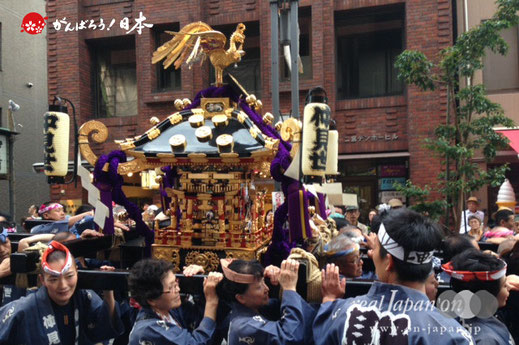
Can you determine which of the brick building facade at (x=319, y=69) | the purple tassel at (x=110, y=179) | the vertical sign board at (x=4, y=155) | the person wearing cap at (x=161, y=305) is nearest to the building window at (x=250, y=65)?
the brick building facade at (x=319, y=69)

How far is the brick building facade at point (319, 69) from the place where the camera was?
9.69 meters

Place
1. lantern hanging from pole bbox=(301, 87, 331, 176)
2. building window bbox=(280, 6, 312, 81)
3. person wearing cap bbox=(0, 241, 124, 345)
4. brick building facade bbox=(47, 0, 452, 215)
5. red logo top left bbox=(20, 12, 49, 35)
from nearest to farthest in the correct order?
person wearing cap bbox=(0, 241, 124, 345) < lantern hanging from pole bbox=(301, 87, 331, 176) < red logo top left bbox=(20, 12, 49, 35) < brick building facade bbox=(47, 0, 452, 215) < building window bbox=(280, 6, 312, 81)

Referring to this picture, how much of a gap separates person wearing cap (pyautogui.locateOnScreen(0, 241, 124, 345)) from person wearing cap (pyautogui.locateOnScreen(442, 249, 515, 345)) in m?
2.16

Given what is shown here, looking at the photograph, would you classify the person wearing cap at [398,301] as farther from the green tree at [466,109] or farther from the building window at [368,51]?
the building window at [368,51]

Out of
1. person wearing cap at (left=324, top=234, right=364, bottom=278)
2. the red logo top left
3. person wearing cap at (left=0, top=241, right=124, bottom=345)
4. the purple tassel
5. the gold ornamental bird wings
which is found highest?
the red logo top left

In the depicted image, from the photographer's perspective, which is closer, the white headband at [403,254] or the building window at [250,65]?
the white headband at [403,254]

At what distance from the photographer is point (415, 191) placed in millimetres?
7645

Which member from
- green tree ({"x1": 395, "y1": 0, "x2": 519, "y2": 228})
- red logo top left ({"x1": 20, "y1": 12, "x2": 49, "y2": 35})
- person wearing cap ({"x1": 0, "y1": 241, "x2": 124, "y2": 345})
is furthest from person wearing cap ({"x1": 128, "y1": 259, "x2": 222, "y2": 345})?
red logo top left ({"x1": 20, "y1": 12, "x2": 49, "y2": 35})

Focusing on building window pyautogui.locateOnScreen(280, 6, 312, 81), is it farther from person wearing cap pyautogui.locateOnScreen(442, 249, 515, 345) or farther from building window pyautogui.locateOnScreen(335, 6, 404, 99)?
person wearing cap pyautogui.locateOnScreen(442, 249, 515, 345)

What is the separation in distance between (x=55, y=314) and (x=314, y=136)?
2022 mm

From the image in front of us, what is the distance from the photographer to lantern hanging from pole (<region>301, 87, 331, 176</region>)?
296 centimetres

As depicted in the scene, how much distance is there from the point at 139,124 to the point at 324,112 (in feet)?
30.5

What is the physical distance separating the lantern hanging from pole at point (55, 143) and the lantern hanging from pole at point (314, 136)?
88.4 inches

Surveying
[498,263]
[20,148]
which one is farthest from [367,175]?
[20,148]
